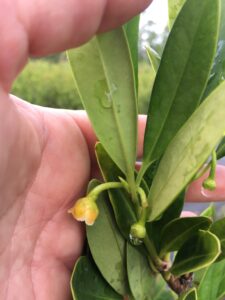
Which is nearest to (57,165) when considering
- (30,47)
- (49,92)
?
(30,47)

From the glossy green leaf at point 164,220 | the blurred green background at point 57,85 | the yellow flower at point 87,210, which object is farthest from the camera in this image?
the blurred green background at point 57,85

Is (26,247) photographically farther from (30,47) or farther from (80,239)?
(30,47)

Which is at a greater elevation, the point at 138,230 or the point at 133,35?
the point at 133,35

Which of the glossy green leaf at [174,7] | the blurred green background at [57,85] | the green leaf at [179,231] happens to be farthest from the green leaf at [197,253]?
the blurred green background at [57,85]

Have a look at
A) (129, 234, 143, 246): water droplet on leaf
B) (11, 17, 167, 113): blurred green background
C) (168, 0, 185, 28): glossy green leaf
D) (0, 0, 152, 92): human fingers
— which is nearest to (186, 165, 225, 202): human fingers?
(129, 234, 143, 246): water droplet on leaf

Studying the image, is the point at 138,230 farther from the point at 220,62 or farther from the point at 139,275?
the point at 220,62

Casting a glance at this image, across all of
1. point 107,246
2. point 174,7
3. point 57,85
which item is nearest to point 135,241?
point 107,246

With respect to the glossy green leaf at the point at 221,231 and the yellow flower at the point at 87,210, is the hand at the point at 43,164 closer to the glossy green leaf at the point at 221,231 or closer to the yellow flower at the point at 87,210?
the yellow flower at the point at 87,210

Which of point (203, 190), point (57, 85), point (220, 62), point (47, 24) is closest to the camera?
point (47, 24)
